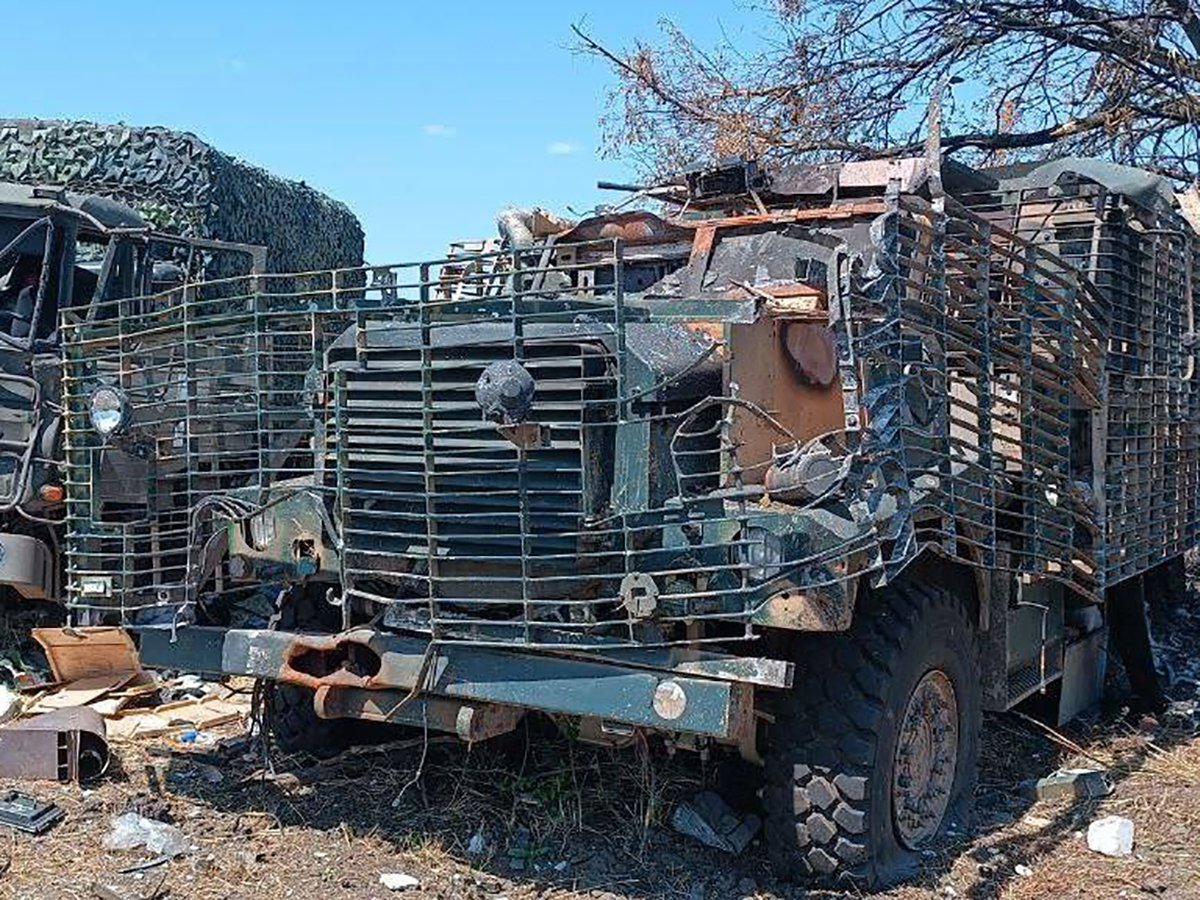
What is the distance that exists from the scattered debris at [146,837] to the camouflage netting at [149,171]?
28.5 ft

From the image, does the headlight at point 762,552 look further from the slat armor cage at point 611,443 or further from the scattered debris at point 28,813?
the scattered debris at point 28,813

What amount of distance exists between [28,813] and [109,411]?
143 centimetres

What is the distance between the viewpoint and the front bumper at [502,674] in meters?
3.85

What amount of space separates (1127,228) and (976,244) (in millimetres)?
1805

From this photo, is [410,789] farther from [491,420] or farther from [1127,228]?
[1127,228]

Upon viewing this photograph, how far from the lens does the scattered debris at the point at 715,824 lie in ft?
15.0

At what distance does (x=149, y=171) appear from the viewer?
12891 millimetres

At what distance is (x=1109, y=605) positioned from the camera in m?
6.92

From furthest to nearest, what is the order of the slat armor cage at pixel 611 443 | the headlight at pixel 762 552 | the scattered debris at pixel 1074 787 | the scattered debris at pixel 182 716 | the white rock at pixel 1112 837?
the scattered debris at pixel 182 716 → the scattered debris at pixel 1074 787 → the white rock at pixel 1112 837 → the slat armor cage at pixel 611 443 → the headlight at pixel 762 552

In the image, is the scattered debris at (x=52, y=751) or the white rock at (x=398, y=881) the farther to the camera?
the scattered debris at (x=52, y=751)

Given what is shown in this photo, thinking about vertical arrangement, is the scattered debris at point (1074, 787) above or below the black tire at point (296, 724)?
below

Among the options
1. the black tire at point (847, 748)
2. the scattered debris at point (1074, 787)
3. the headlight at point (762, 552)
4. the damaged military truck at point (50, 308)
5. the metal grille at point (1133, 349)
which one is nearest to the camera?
the headlight at point (762, 552)

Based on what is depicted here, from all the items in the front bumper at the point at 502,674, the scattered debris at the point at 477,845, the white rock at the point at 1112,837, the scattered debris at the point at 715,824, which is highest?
the front bumper at the point at 502,674

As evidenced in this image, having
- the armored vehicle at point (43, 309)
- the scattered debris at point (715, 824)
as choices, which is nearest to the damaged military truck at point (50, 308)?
the armored vehicle at point (43, 309)
